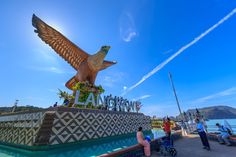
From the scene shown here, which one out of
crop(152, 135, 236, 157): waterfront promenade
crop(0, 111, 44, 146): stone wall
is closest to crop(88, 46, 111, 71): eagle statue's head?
crop(0, 111, 44, 146): stone wall

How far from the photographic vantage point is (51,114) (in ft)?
27.2

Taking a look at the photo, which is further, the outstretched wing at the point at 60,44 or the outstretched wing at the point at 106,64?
the outstretched wing at the point at 106,64

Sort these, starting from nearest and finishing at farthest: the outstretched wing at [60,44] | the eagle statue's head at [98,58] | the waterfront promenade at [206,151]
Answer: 1. the waterfront promenade at [206,151]
2. the outstretched wing at [60,44]
3. the eagle statue's head at [98,58]

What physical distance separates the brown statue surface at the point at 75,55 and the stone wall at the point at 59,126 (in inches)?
194

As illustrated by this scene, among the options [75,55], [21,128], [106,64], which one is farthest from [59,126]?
[106,64]

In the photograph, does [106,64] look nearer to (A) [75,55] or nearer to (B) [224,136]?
(A) [75,55]

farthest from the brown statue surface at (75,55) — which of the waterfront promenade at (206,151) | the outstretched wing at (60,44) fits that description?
the waterfront promenade at (206,151)

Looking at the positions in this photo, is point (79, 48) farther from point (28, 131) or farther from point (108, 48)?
point (28, 131)

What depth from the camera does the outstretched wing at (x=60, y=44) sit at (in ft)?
37.8

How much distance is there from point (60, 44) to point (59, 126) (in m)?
8.90

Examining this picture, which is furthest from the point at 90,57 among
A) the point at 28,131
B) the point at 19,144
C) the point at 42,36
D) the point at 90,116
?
the point at 19,144

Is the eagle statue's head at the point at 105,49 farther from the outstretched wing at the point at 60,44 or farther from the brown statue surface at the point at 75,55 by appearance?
the outstretched wing at the point at 60,44

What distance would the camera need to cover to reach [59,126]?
838 centimetres

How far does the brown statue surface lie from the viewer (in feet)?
40.2
